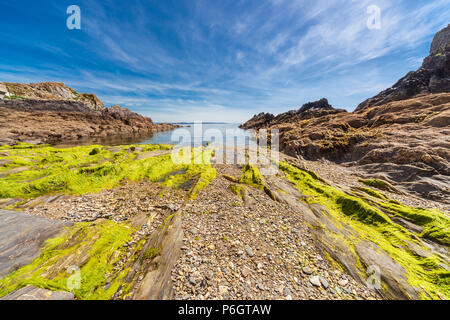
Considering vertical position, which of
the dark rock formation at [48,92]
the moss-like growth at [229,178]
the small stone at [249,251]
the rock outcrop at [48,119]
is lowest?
the small stone at [249,251]

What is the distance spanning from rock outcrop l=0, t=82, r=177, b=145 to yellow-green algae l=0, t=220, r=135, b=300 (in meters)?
49.5

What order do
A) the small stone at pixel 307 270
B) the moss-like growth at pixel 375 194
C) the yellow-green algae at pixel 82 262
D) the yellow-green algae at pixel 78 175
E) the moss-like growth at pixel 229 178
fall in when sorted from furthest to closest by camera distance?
the moss-like growth at pixel 229 178 < the moss-like growth at pixel 375 194 < the yellow-green algae at pixel 78 175 < the small stone at pixel 307 270 < the yellow-green algae at pixel 82 262

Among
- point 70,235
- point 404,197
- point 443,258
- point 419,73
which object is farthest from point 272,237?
point 419,73

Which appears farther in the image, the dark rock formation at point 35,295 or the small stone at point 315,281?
the small stone at point 315,281

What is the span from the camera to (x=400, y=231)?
7242mm

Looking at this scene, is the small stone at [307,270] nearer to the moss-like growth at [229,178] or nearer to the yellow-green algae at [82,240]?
the yellow-green algae at [82,240]

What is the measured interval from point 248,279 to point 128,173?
45.5 feet

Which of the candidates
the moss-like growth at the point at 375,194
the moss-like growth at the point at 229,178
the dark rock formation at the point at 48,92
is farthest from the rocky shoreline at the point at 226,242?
the dark rock formation at the point at 48,92

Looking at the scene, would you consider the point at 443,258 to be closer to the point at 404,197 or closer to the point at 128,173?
the point at 404,197

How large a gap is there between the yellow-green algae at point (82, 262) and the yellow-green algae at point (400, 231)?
374 inches

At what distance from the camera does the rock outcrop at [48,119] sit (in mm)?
43344

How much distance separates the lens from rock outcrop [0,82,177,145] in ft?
142
